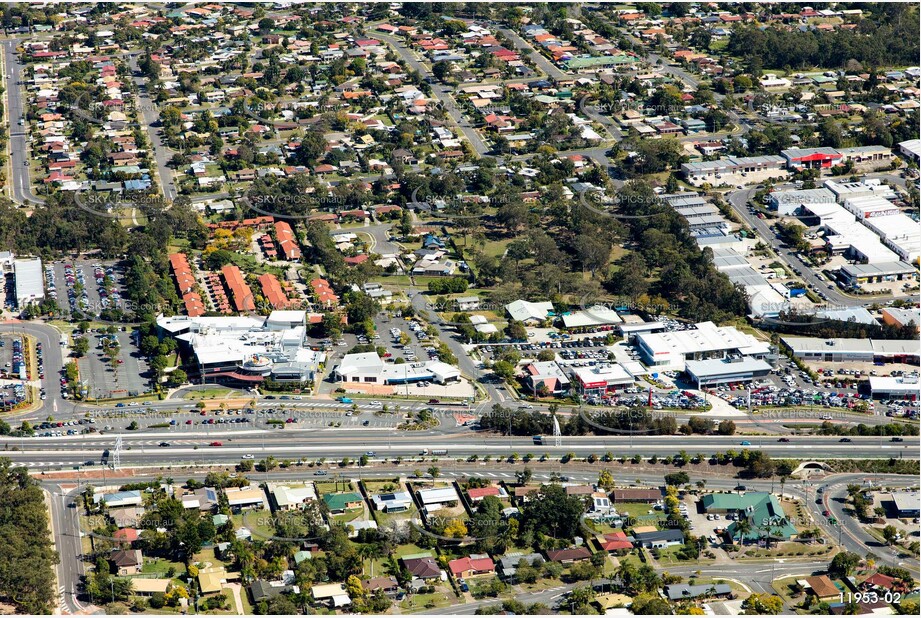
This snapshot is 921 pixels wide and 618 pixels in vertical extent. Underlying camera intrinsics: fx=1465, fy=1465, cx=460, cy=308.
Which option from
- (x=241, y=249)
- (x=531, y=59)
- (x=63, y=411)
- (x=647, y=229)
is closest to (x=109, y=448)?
(x=63, y=411)

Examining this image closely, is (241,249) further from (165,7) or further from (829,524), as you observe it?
(165,7)

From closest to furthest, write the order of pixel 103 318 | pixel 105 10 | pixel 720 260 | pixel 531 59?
1. pixel 103 318
2. pixel 720 260
3. pixel 531 59
4. pixel 105 10

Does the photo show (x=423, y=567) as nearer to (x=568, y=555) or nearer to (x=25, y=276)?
(x=568, y=555)

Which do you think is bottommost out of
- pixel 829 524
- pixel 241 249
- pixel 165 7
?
pixel 165 7

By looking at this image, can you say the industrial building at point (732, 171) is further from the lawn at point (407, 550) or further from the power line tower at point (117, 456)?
the power line tower at point (117, 456)

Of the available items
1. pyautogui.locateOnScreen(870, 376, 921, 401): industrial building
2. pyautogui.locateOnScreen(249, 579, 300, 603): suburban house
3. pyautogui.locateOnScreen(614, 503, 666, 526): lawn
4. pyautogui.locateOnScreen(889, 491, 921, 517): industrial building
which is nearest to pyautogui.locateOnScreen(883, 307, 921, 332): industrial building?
pyautogui.locateOnScreen(870, 376, 921, 401): industrial building

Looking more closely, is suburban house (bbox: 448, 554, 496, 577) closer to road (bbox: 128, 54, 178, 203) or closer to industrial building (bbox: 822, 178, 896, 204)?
industrial building (bbox: 822, 178, 896, 204)

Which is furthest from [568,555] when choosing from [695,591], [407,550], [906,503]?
[906,503]
